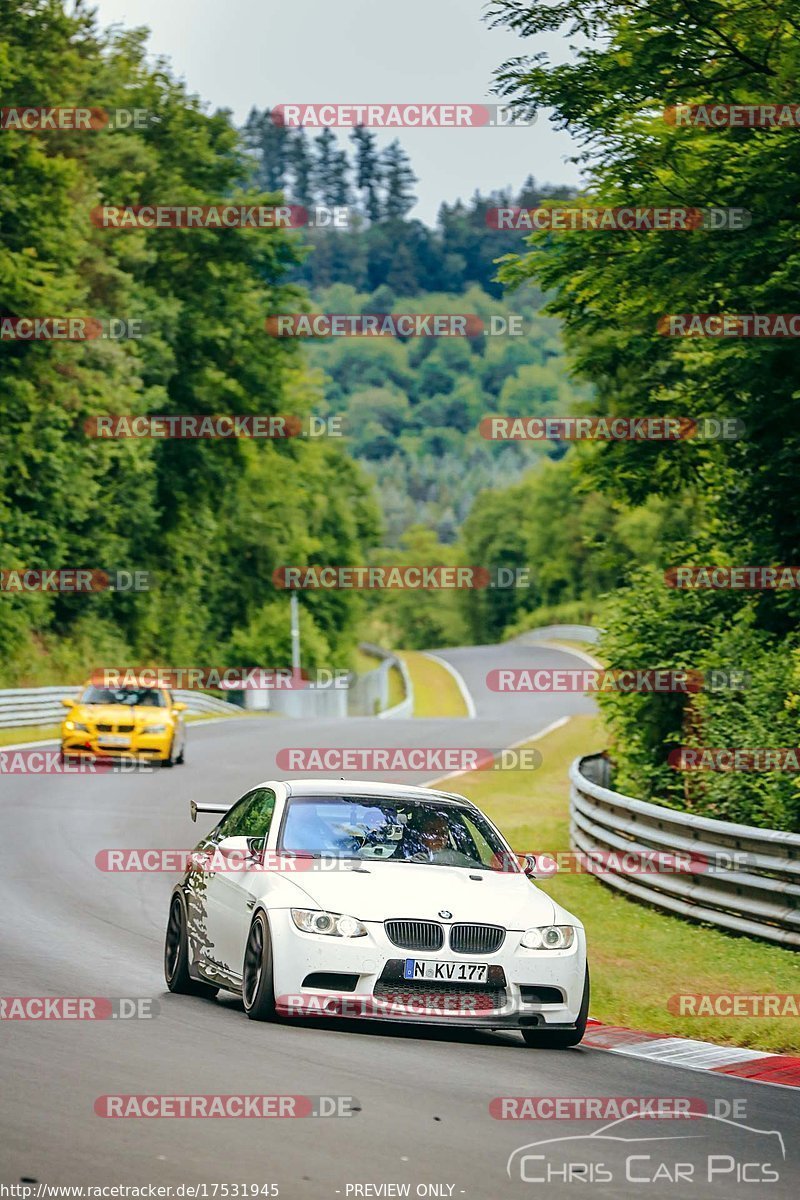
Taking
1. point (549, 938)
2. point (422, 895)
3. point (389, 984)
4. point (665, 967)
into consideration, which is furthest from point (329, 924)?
point (665, 967)

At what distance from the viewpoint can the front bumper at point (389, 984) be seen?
988cm

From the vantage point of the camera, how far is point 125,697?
31.4 meters

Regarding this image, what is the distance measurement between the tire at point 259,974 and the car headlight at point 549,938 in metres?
1.41

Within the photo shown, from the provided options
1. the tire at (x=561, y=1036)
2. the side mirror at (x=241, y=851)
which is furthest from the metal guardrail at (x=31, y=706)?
the tire at (x=561, y=1036)

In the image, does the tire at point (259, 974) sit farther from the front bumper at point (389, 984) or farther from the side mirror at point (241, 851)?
the side mirror at point (241, 851)

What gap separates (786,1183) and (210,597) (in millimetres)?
66706

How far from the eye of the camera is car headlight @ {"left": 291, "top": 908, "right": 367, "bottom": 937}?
9.96 meters

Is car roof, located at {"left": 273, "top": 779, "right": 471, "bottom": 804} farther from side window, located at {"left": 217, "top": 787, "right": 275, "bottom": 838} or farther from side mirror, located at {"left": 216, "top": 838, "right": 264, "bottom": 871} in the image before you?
side mirror, located at {"left": 216, "top": 838, "right": 264, "bottom": 871}

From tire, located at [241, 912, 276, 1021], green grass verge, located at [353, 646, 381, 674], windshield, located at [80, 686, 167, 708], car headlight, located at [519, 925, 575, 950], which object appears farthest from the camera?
green grass verge, located at [353, 646, 381, 674]

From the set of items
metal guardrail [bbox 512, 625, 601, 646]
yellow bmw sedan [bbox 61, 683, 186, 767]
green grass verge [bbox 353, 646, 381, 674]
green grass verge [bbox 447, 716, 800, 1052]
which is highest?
green grass verge [bbox 447, 716, 800, 1052]

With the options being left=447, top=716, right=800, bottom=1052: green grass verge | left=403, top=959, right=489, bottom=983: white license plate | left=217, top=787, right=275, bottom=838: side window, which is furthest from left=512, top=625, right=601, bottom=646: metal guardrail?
left=403, top=959, right=489, bottom=983: white license plate

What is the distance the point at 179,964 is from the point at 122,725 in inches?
770


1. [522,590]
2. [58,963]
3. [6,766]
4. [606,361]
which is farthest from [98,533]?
[522,590]

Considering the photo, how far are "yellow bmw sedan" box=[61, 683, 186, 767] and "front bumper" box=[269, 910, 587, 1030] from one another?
20845 mm
